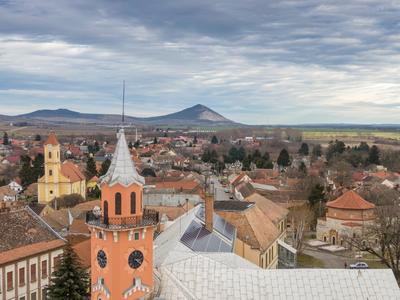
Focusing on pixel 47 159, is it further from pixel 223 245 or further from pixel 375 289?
pixel 375 289

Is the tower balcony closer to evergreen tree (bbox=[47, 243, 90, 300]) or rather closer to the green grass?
evergreen tree (bbox=[47, 243, 90, 300])

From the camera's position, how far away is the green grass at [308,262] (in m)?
58.8

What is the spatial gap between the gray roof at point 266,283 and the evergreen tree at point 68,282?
855 cm

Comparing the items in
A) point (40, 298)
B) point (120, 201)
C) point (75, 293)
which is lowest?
point (40, 298)

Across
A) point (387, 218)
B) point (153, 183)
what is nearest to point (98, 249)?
point (387, 218)

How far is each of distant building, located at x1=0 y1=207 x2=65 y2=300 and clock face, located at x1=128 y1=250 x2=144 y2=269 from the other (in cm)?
1757

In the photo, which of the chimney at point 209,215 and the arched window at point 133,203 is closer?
the arched window at point 133,203

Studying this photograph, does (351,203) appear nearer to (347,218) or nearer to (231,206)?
(347,218)

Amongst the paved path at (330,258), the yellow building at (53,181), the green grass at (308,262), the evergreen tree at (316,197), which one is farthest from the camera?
the yellow building at (53,181)

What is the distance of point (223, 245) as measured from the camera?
3769 centimetres

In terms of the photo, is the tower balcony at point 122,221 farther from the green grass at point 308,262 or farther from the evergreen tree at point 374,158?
the evergreen tree at point 374,158

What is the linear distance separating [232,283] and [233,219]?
63.3 feet

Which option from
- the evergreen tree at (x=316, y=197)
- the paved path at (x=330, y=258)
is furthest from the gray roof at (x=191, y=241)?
the evergreen tree at (x=316, y=197)

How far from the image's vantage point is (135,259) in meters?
25.8
